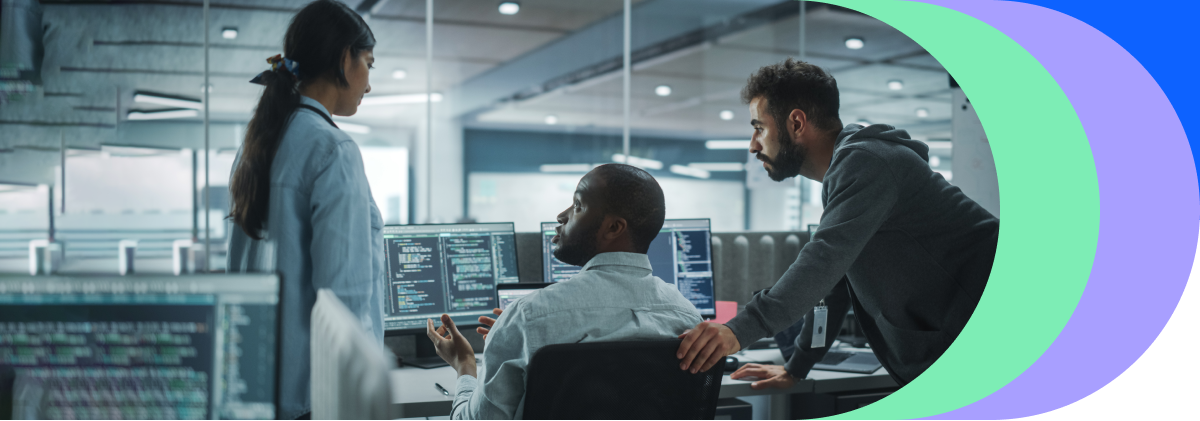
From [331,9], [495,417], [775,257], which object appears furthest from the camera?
[775,257]

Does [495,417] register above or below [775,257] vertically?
below

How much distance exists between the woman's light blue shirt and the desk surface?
1.34 feet

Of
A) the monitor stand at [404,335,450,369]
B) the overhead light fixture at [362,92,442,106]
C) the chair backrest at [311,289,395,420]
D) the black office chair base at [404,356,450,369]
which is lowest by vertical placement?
the black office chair base at [404,356,450,369]

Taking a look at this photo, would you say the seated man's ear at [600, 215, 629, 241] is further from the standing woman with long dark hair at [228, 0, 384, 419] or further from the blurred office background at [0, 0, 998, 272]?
the blurred office background at [0, 0, 998, 272]

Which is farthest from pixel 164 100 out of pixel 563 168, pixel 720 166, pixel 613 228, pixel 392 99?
pixel 613 228

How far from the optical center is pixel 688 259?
2.26 meters

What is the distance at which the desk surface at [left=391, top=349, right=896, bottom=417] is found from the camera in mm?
→ 1598

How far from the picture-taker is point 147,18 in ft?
17.0

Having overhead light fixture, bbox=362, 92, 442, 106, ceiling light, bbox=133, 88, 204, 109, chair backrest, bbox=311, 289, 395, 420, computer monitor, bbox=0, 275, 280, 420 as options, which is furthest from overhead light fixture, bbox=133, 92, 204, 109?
chair backrest, bbox=311, 289, 395, 420

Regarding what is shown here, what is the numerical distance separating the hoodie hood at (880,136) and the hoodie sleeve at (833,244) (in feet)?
0.20

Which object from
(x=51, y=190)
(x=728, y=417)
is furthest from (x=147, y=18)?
(x=728, y=417)

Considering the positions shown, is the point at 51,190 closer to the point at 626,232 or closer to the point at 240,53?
the point at 240,53

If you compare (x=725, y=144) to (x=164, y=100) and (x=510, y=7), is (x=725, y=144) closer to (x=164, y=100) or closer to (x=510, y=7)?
(x=510, y=7)

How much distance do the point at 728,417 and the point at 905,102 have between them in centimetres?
500
